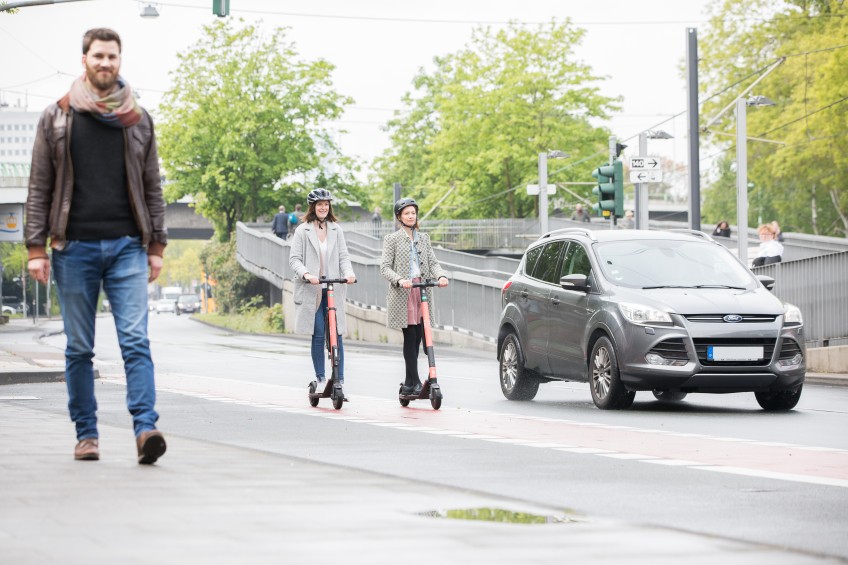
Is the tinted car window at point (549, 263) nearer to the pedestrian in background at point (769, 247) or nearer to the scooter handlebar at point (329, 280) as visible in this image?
the scooter handlebar at point (329, 280)

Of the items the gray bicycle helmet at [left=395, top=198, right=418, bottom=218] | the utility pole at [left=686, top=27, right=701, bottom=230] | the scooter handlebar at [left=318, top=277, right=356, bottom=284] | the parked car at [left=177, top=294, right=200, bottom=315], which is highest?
the utility pole at [left=686, top=27, right=701, bottom=230]

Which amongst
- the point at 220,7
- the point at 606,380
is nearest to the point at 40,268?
the point at 606,380

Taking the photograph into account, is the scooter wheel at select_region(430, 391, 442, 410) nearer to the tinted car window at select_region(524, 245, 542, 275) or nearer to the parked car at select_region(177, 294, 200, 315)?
the tinted car window at select_region(524, 245, 542, 275)

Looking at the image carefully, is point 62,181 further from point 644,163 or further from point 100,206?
point 644,163

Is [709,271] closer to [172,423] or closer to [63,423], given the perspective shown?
[172,423]

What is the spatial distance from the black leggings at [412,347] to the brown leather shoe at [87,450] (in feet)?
19.5

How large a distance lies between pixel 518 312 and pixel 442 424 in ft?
13.5

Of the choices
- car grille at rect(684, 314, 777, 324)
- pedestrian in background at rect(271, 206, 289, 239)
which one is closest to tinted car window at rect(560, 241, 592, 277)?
car grille at rect(684, 314, 777, 324)

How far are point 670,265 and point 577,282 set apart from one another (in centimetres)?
92

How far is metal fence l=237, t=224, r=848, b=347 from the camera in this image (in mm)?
21812

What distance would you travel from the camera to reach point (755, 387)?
1364 cm

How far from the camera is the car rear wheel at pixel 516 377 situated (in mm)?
15750

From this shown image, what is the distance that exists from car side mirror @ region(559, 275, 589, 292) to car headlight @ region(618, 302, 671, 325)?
77cm

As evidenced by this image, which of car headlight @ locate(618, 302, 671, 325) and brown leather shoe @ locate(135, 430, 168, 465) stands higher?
car headlight @ locate(618, 302, 671, 325)
